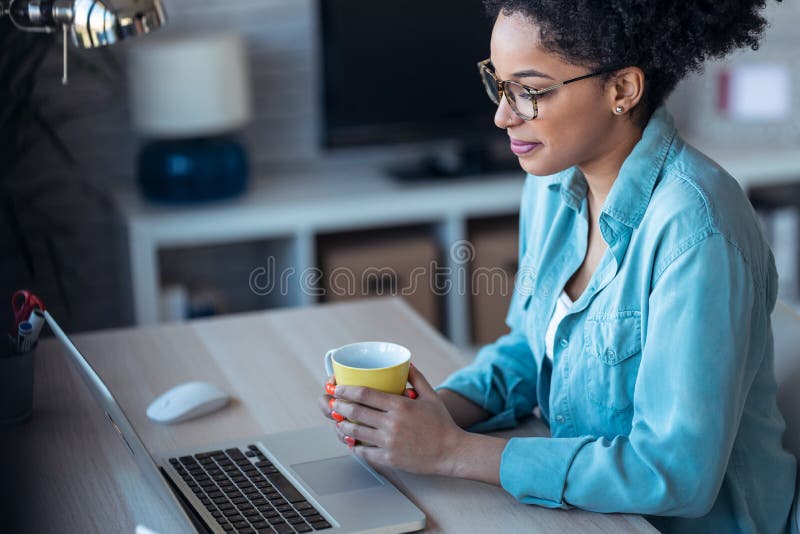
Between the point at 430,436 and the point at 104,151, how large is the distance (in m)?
2.22

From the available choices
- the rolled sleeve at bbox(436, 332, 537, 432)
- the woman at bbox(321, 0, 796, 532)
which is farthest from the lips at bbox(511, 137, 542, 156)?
the rolled sleeve at bbox(436, 332, 537, 432)

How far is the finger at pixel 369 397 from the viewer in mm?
1149

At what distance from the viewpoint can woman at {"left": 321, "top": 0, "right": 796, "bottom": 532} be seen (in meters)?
1.09

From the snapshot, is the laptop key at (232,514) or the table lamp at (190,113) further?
the table lamp at (190,113)

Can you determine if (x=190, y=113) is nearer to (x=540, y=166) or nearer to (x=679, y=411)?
(x=540, y=166)

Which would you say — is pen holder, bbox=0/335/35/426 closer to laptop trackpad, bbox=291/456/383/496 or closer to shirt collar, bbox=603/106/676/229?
laptop trackpad, bbox=291/456/383/496

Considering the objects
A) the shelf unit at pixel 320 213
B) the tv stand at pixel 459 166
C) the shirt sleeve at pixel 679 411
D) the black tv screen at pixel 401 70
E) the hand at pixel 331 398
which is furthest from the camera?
the tv stand at pixel 459 166

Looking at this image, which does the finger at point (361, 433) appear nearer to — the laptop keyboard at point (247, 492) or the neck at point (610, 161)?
the laptop keyboard at point (247, 492)

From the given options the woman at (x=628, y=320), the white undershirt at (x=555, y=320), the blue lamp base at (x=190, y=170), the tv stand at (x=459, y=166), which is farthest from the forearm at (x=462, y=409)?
the tv stand at (x=459, y=166)

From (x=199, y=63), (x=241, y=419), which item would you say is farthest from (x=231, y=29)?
(x=241, y=419)

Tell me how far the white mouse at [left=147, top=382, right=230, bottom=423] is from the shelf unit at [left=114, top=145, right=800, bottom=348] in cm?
147

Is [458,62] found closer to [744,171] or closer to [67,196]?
[744,171]

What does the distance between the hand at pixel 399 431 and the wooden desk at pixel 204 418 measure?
37mm

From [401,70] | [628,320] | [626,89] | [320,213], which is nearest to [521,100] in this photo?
[626,89]
